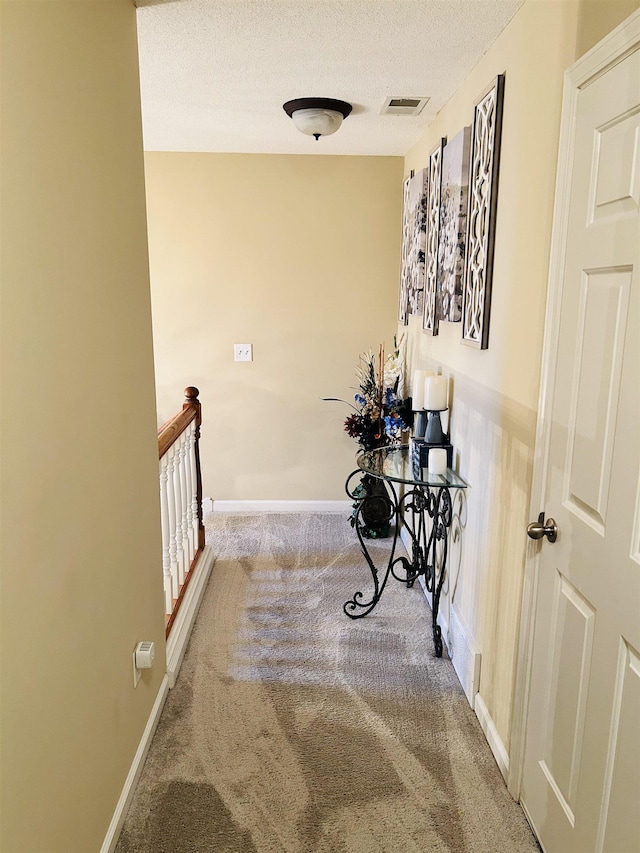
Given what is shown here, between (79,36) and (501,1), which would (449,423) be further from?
(79,36)

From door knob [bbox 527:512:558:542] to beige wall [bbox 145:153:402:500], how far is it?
2.63 metres

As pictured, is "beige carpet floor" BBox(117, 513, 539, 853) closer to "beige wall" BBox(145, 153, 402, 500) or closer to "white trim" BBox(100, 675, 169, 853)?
"white trim" BBox(100, 675, 169, 853)

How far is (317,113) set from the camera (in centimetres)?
281

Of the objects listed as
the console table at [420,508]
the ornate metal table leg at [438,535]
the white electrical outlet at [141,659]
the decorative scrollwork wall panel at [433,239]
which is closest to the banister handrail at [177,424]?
the white electrical outlet at [141,659]

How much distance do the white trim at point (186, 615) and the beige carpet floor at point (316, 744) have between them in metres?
0.05

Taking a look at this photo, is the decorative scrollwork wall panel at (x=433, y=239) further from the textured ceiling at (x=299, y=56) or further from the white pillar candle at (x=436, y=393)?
the white pillar candle at (x=436, y=393)

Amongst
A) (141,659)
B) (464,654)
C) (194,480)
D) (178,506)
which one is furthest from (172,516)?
(464,654)

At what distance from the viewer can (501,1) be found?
1.82m

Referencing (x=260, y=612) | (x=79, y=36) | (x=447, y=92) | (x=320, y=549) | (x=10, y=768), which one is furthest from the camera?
(x=320, y=549)

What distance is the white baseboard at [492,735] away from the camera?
6.36 ft

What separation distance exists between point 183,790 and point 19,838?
856 millimetres

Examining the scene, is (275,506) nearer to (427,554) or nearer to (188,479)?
(188,479)

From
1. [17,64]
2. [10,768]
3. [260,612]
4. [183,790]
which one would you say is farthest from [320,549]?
[17,64]

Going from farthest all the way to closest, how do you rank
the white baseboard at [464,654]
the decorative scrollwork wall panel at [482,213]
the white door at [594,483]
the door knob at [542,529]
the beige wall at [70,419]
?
the white baseboard at [464,654] → the decorative scrollwork wall panel at [482,213] → the door knob at [542,529] → the white door at [594,483] → the beige wall at [70,419]
